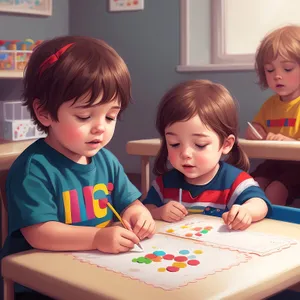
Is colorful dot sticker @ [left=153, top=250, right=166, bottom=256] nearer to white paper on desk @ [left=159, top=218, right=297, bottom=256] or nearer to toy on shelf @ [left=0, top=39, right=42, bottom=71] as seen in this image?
white paper on desk @ [left=159, top=218, right=297, bottom=256]

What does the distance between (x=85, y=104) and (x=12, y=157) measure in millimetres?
1041

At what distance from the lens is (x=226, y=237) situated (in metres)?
1.04

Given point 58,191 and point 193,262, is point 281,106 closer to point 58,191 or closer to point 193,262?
point 58,191

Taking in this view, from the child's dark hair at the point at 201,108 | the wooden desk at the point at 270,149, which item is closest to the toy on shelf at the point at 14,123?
the wooden desk at the point at 270,149

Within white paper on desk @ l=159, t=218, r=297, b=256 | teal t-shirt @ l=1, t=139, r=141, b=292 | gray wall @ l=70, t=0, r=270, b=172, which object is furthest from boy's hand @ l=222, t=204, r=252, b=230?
gray wall @ l=70, t=0, r=270, b=172

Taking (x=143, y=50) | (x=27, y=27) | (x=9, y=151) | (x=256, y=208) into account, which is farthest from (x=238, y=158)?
(x=27, y=27)

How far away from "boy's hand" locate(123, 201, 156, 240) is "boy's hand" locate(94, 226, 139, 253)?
0.09 m

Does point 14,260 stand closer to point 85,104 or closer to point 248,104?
point 85,104

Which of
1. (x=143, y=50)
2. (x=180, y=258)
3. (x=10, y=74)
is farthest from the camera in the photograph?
(x=143, y=50)

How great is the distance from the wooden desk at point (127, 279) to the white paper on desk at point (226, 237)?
0.12 feet

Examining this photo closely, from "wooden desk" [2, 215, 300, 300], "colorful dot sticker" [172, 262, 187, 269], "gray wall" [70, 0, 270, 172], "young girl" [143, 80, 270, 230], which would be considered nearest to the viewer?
"wooden desk" [2, 215, 300, 300]

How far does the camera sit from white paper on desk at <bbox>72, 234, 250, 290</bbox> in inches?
30.8

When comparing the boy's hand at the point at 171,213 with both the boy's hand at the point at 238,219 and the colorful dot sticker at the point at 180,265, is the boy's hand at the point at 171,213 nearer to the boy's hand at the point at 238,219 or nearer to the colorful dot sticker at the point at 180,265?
the boy's hand at the point at 238,219

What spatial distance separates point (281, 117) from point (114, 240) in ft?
5.34
